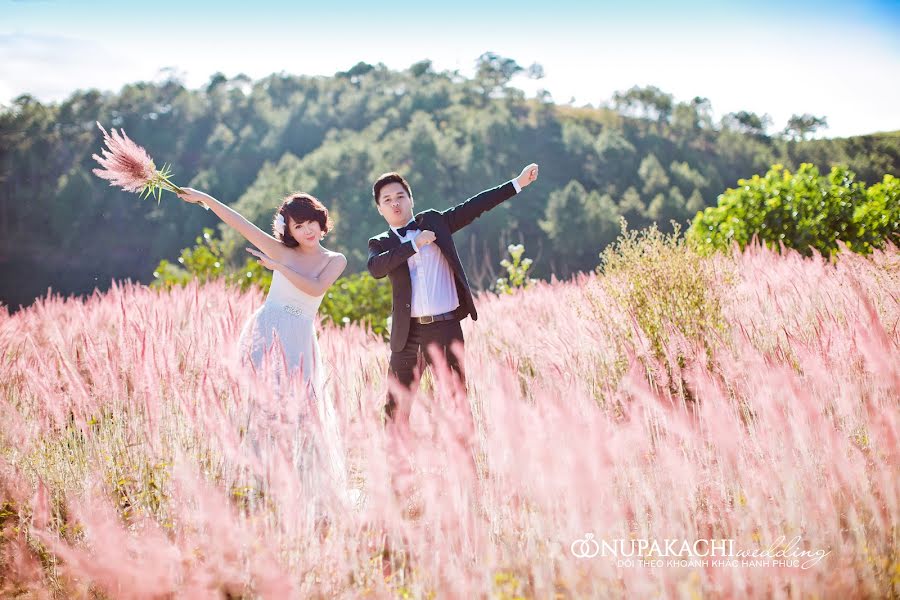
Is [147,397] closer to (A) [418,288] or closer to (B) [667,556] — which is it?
(A) [418,288]

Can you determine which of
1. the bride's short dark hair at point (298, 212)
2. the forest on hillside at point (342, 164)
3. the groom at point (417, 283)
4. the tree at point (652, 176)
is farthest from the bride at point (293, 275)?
the tree at point (652, 176)

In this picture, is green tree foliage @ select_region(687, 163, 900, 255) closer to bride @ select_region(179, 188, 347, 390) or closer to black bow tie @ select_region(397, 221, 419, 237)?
black bow tie @ select_region(397, 221, 419, 237)

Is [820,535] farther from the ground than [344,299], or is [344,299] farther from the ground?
[344,299]

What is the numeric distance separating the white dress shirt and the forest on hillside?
1181 inches

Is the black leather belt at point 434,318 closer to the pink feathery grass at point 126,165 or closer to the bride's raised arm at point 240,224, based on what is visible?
the bride's raised arm at point 240,224

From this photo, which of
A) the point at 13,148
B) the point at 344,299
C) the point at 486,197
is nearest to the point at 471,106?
the point at 13,148

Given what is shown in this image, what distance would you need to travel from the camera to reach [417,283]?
353 centimetres

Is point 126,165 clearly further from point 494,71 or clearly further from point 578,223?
point 494,71

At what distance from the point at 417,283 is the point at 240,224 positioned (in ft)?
3.31

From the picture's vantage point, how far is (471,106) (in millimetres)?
56625

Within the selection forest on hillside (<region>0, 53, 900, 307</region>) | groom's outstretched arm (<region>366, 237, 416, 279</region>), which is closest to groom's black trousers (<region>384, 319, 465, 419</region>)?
groom's outstretched arm (<region>366, 237, 416, 279</region>)

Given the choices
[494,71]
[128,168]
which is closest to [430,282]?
[128,168]

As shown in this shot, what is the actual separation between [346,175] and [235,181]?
1046 centimetres

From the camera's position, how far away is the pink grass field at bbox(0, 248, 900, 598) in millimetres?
1867
